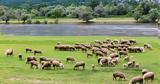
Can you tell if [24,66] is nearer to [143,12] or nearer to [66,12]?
[143,12]

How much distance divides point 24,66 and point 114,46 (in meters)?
15.1

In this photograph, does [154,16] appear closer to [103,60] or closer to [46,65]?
[103,60]

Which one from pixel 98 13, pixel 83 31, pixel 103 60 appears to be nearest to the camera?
pixel 103 60

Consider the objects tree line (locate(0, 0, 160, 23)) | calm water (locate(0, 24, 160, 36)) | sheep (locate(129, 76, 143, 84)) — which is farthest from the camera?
tree line (locate(0, 0, 160, 23))

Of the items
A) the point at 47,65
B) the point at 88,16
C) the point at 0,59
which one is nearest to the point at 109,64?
the point at 47,65

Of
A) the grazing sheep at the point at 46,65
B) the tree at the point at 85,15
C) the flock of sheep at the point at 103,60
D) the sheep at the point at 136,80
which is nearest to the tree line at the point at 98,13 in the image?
the tree at the point at 85,15

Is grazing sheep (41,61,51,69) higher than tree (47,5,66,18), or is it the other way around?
grazing sheep (41,61,51,69)

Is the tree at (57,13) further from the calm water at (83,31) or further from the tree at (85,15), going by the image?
the calm water at (83,31)

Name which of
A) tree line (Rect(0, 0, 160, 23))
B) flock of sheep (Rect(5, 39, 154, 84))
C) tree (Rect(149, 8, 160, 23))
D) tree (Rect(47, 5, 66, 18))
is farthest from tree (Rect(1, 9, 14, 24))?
flock of sheep (Rect(5, 39, 154, 84))

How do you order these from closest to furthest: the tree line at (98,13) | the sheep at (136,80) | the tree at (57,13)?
the sheep at (136,80) < the tree line at (98,13) < the tree at (57,13)

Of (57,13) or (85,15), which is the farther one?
(57,13)

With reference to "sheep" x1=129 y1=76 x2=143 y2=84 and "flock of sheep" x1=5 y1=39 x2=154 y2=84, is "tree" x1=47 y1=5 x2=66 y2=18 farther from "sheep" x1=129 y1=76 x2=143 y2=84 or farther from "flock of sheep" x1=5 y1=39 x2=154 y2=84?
"sheep" x1=129 y1=76 x2=143 y2=84

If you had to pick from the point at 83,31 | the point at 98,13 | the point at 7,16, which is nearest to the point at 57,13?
the point at 98,13

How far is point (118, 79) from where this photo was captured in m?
26.4
